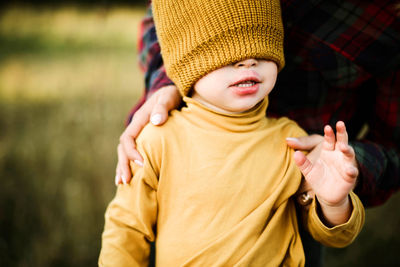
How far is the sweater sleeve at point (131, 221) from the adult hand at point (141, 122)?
0.04 m

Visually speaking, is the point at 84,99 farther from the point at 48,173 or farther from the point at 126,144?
the point at 126,144

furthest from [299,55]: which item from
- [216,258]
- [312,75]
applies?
[216,258]

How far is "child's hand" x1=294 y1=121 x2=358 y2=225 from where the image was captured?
2.83 feet

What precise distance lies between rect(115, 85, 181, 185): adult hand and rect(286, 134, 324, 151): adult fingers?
348mm

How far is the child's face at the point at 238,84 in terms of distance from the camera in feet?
3.13

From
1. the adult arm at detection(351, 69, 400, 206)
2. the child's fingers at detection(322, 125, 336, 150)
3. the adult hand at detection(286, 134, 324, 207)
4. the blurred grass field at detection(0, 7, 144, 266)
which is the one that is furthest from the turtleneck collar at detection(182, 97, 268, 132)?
the blurred grass field at detection(0, 7, 144, 266)

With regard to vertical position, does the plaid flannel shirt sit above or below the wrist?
above

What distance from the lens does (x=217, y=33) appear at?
951 mm

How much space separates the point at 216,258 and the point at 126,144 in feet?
1.27

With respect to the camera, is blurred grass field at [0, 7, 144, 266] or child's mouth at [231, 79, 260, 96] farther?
blurred grass field at [0, 7, 144, 266]

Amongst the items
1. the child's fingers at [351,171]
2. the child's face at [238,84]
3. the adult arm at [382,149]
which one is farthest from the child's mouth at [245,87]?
the adult arm at [382,149]

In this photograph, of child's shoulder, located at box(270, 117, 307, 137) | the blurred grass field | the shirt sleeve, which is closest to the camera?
child's shoulder, located at box(270, 117, 307, 137)

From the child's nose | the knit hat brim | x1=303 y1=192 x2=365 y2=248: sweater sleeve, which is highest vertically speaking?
the knit hat brim

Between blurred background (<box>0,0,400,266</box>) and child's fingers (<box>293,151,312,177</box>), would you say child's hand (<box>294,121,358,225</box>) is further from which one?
blurred background (<box>0,0,400,266</box>)
